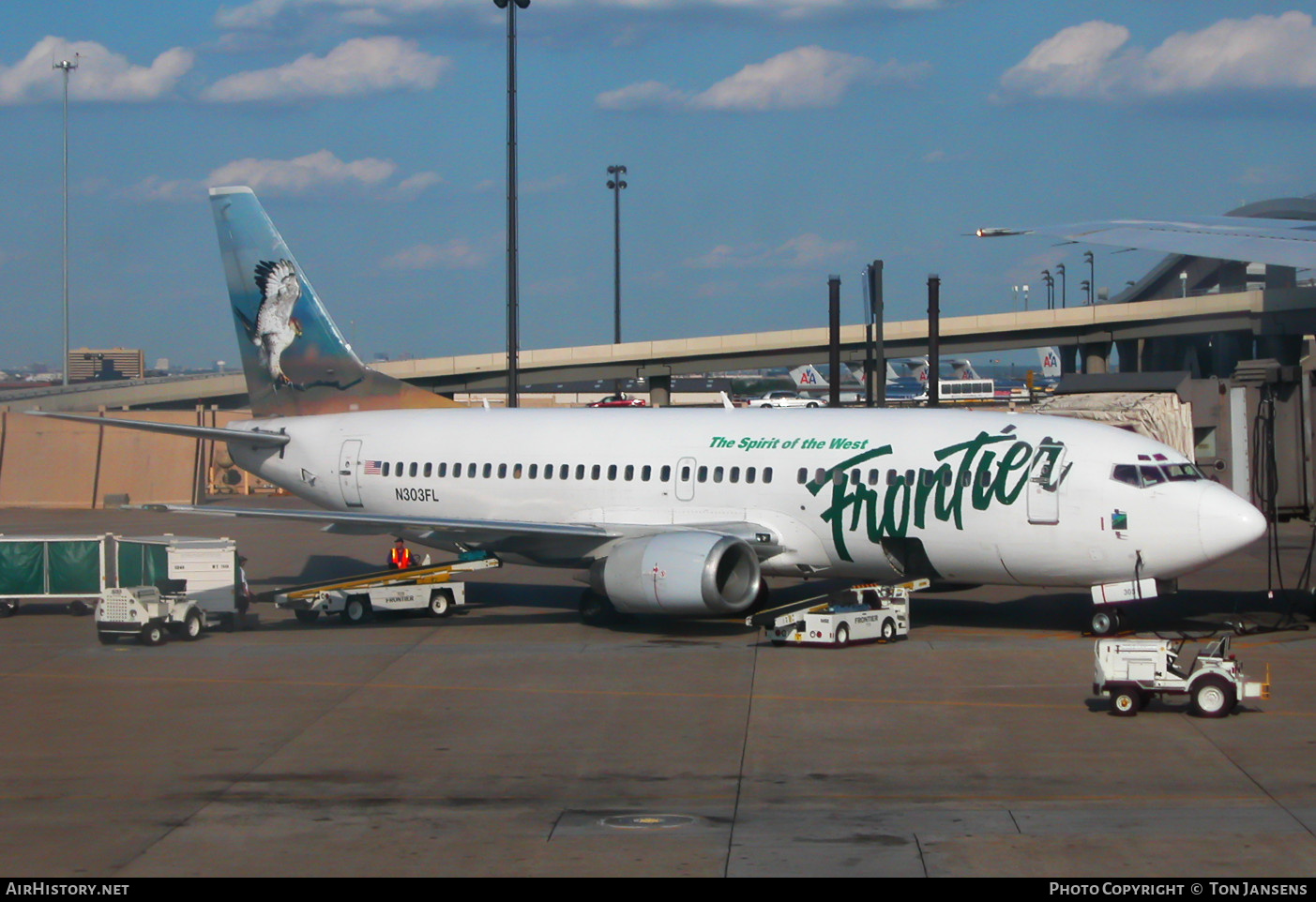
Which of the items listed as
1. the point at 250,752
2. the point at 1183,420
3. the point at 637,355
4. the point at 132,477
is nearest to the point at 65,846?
the point at 250,752

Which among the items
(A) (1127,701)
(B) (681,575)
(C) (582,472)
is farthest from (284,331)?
(A) (1127,701)

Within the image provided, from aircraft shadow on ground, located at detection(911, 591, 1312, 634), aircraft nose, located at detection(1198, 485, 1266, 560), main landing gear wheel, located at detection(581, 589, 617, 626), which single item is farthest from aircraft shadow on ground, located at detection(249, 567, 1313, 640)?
aircraft nose, located at detection(1198, 485, 1266, 560)

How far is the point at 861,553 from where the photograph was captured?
25.2 m

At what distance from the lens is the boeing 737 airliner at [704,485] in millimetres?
23266

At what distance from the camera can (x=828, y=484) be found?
2516 centimetres

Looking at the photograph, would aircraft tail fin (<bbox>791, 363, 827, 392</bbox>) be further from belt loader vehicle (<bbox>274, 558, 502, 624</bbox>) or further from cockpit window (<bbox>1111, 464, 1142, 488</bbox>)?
cockpit window (<bbox>1111, 464, 1142, 488</bbox>)

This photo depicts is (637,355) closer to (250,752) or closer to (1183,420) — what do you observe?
(1183,420)

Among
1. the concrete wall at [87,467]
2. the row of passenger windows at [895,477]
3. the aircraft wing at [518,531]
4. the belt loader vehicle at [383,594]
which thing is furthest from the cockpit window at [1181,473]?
the concrete wall at [87,467]

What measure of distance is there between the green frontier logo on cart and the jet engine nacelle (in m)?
2.01

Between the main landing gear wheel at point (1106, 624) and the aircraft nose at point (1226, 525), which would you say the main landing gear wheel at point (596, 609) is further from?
the aircraft nose at point (1226, 525)

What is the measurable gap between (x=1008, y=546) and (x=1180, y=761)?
8558 mm

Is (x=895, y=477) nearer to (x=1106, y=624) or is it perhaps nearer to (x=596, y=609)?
(x=1106, y=624)

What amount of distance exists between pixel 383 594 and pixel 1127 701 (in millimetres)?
14974

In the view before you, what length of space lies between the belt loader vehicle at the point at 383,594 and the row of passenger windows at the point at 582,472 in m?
1.99
